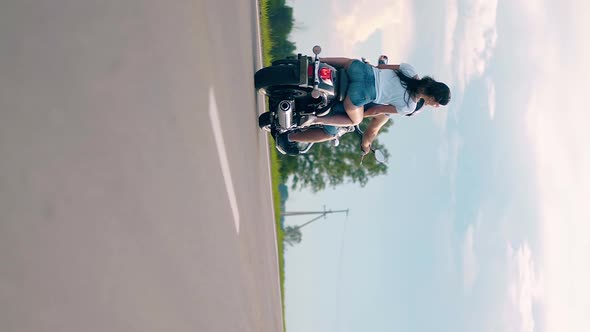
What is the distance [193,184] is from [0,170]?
2092mm

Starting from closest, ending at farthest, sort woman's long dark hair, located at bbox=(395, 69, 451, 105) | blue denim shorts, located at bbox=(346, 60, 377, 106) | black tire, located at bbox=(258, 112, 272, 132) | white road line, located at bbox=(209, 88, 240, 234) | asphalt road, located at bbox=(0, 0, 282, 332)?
asphalt road, located at bbox=(0, 0, 282, 332) → white road line, located at bbox=(209, 88, 240, 234) → woman's long dark hair, located at bbox=(395, 69, 451, 105) → blue denim shorts, located at bbox=(346, 60, 377, 106) → black tire, located at bbox=(258, 112, 272, 132)

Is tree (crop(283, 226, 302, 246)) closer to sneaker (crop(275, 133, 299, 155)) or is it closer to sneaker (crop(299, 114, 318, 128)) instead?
sneaker (crop(275, 133, 299, 155))

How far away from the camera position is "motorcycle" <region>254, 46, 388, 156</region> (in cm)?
504

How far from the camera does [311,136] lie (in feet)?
20.4

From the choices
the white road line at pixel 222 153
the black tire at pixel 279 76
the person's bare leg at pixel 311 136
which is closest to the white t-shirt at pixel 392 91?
the black tire at pixel 279 76

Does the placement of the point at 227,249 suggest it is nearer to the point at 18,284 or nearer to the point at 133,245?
the point at 133,245

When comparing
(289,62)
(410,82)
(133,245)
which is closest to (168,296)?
(133,245)

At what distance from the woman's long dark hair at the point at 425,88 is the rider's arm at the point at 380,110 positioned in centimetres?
22

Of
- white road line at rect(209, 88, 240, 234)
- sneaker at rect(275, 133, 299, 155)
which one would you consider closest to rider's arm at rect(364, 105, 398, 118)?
sneaker at rect(275, 133, 299, 155)

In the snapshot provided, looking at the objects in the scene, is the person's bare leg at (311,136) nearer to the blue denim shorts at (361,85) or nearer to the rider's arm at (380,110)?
the rider's arm at (380,110)

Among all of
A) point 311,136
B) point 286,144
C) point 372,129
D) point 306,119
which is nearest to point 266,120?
point 286,144

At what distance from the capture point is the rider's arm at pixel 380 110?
544 centimetres

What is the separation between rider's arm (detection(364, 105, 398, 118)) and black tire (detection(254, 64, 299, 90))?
1.09 m

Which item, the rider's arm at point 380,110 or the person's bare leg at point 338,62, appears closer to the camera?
the rider's arm at point 380,110
